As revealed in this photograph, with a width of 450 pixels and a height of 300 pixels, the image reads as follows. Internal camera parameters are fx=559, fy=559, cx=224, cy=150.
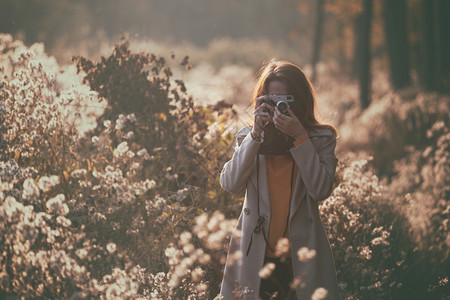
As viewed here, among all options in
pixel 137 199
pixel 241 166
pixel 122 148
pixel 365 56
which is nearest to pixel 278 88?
pixel 241 166

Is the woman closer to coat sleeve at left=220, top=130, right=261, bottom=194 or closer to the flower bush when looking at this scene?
coat sleeve at left=220, top=130, right=261, bottom=194

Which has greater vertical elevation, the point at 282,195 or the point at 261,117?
the point at 261,117

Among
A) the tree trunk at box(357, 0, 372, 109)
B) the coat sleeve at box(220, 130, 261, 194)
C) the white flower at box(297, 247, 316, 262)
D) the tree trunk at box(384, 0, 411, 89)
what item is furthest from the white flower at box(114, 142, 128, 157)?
the tree trunk at box(384, 0, 411, 89)

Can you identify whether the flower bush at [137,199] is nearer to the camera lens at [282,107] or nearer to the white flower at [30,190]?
the white flower at [30,190]

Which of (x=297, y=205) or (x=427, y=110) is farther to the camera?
(x=427, y=110)

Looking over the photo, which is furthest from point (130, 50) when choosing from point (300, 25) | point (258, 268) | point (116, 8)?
point (300, 25)

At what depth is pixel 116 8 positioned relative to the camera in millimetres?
17656

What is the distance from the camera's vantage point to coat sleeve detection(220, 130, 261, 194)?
9.78ft

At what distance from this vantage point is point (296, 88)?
121 inches

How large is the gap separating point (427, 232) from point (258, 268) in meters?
2.85

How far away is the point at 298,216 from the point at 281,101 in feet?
2.01

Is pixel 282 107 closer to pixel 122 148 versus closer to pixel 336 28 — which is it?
pixel 122 148

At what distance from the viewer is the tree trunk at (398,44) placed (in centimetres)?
1762

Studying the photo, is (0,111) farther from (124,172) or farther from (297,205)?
(297,205)
